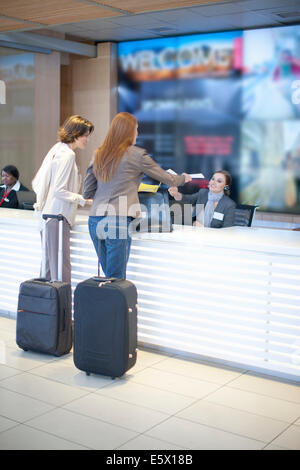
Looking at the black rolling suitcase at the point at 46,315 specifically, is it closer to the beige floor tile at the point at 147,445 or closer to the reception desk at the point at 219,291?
the reception desk at the point at 219,291

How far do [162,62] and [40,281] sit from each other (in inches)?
282

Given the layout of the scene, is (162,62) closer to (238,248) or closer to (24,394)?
(238,248)

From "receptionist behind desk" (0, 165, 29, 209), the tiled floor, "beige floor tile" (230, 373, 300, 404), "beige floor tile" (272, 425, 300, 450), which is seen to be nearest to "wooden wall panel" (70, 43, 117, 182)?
"receptionist behind desk" (0, 165, 29, 209)

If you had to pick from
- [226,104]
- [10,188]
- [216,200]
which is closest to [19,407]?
[216,200]

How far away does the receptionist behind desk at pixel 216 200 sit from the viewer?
5125mm

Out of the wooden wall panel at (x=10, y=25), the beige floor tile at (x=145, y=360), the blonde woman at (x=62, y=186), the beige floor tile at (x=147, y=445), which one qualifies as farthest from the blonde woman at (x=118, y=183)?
the wooden wall panel at (x=10, y=25)

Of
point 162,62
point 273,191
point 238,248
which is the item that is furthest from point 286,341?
point 162,62

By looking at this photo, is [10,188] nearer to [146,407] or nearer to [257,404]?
[146,407]

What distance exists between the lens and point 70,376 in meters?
3.78

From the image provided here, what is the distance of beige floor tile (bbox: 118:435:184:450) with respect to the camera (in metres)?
2.78

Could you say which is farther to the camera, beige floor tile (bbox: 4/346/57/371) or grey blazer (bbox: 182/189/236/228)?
grey blazer (bbox: 182/189/236/228)

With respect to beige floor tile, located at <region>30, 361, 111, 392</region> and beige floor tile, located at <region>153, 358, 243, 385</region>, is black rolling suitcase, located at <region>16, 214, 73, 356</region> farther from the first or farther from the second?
beige floor tile, located at <region>153, 358, 243, 385</region>

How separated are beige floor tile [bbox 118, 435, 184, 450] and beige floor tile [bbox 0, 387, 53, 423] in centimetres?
62

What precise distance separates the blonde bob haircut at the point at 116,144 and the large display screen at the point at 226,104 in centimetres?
573
